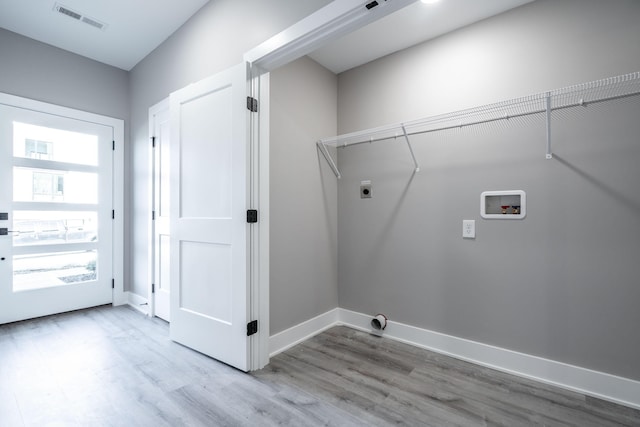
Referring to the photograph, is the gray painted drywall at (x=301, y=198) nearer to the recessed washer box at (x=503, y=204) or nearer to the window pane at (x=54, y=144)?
the recessed washer box at (x=503, y=204)

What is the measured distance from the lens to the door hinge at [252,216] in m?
1.98

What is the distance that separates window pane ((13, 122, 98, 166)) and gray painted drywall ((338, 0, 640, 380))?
3034 millimetres

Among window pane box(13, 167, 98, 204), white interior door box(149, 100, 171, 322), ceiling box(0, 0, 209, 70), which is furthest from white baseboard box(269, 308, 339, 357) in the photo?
ceiling box(0, 0, 209, 70)

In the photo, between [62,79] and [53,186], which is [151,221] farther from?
[62,79]

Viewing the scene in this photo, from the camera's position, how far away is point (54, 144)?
3.09m

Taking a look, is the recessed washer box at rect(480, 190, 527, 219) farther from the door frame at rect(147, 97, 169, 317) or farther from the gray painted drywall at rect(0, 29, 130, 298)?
the gray painted drywall at rect(0, 29, 130, 298)

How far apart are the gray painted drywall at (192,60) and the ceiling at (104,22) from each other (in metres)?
0.11

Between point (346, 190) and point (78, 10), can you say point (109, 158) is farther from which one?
point (346, 190)

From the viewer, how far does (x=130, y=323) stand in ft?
9.55

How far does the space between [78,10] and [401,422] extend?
393 centimetres

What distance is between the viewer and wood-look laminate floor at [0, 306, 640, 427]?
1.57 m

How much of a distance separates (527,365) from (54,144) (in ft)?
15.4

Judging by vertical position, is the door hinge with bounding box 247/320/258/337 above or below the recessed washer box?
below

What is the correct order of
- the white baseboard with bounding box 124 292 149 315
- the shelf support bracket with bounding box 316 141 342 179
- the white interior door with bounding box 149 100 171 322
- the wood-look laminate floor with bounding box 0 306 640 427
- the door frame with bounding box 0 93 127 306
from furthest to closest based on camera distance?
1. the door frame with bounding box 0 93 127 306
2. the white baseboard with bounding box 124 292 149 315
3. the white interior door with bounding box 149 100 171 322
4. the shelf support bracket with bounding box 316 141 342 179
5. the wood-look laminate floor with bounding box 0 306 640 427
